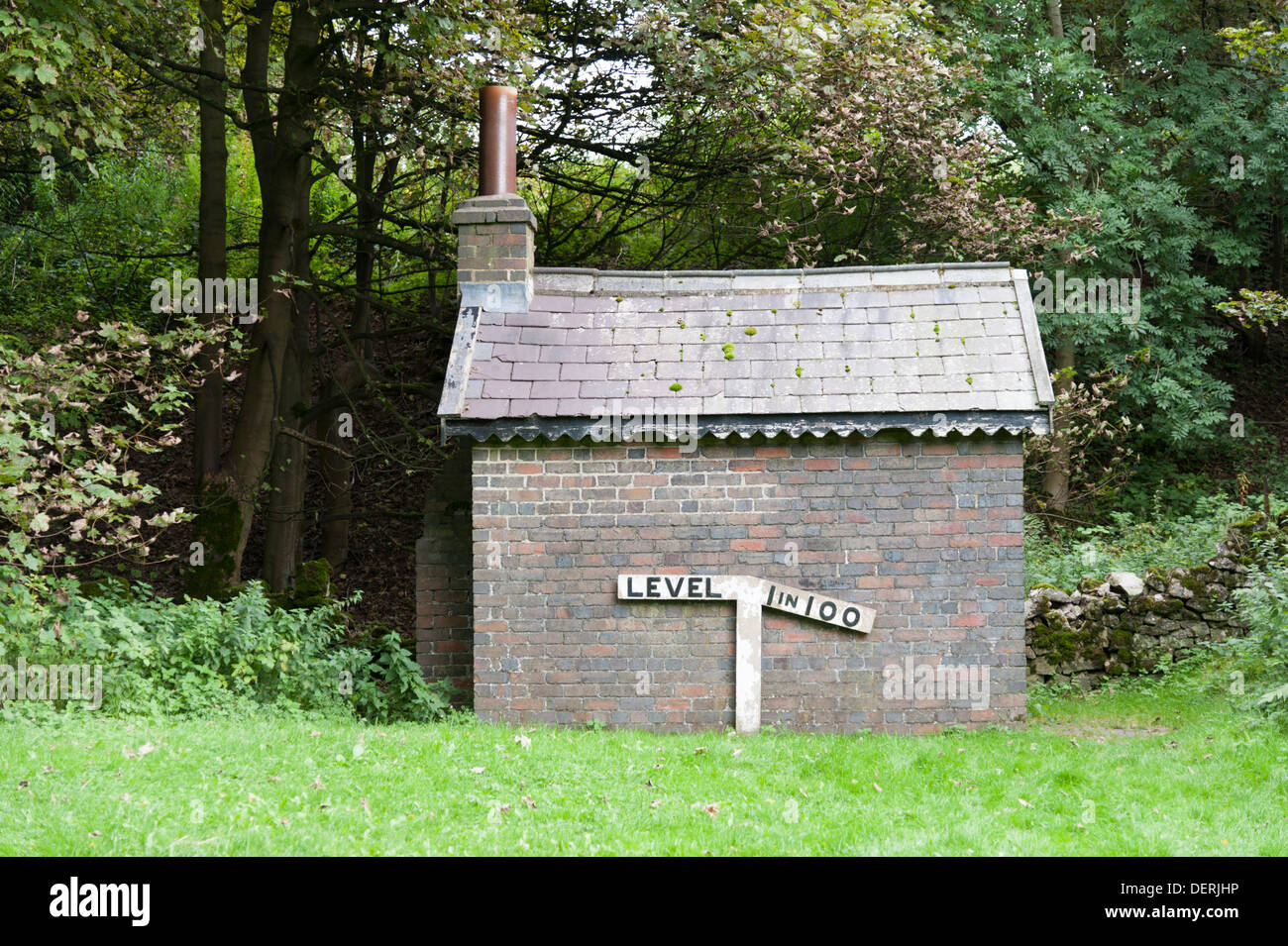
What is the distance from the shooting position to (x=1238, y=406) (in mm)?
20875

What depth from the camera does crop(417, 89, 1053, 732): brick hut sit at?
9062 millimetres

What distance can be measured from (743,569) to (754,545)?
220 millimetres

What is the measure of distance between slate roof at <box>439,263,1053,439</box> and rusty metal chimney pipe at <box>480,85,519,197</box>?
1006 mm

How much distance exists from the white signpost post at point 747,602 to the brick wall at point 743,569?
10cm

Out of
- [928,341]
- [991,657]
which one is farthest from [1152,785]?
[928,341]

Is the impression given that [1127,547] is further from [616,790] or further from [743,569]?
[616,790]

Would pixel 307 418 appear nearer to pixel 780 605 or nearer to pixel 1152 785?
pixel 780 605

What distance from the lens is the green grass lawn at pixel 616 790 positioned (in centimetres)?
558

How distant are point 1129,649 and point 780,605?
16.8 ft

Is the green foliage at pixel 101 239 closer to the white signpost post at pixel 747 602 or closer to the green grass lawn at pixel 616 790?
the white signpost post at pixel 747 602

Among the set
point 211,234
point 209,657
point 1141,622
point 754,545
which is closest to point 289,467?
point 211,234

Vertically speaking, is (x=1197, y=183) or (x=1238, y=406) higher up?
(x=1197, y=183)

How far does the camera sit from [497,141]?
1054 centimetres

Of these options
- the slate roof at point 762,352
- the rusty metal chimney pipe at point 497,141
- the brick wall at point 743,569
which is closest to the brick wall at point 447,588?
the brick wall at point 743,569
